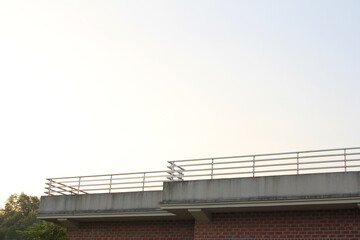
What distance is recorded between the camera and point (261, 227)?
1572 centimetres

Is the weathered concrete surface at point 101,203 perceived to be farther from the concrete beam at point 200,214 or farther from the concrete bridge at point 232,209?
the concrete beam at point 200,214

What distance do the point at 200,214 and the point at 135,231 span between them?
3586 mm

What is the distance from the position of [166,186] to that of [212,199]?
169cm

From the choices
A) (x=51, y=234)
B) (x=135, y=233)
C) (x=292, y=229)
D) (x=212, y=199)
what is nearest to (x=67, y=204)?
(x=135, y=233)

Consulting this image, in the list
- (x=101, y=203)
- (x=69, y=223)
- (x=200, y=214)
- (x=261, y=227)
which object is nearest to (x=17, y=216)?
(x=69, y=223)

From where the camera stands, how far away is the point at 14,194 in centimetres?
9056

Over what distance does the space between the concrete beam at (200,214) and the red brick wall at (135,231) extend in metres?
1.30

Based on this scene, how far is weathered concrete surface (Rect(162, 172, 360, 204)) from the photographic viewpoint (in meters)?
14.4

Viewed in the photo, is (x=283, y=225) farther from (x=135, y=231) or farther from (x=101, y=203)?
(x=101, y=203)

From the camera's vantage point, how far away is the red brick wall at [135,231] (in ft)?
58.3

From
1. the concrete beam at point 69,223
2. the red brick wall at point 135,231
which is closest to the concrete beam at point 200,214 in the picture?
the red brick wall at point 135,231

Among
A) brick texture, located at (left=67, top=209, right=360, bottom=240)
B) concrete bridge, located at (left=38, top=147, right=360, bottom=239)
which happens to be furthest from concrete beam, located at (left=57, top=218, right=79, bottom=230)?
brick texture, located at (left=67, top=209, right=360, bottom=240)

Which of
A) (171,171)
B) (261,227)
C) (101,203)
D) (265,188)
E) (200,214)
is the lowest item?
(261,227)

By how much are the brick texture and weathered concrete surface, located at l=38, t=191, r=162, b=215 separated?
0.91m
